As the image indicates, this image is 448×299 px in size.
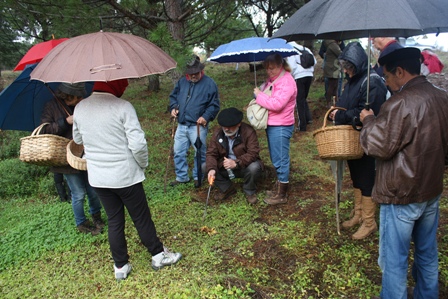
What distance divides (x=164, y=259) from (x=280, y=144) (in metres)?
1.93

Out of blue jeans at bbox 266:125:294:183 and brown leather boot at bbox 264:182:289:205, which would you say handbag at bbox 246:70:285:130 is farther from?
brown leather boot at bbox 264:182:289:205

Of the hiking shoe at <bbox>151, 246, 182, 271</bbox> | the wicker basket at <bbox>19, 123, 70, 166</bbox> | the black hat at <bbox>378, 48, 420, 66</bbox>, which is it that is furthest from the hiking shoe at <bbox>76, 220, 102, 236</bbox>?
the black hat at <bbox>378, 48, 420, 66</bbox>

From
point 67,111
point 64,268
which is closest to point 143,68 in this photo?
point 67,111

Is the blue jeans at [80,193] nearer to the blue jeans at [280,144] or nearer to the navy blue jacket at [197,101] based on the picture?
the navy blue jacket at [197,101]

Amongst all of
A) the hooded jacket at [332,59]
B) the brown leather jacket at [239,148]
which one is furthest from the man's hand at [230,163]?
the hooded jacket at [332,59]

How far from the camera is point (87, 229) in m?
3.89

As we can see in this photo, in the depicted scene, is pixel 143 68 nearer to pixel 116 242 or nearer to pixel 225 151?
pixel 116 242

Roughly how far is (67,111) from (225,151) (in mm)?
1928

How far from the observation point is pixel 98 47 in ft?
8.17

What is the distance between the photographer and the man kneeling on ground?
4320mm

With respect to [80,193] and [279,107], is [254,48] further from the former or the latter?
[80,193]

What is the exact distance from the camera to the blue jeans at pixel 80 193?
3724 millimetres

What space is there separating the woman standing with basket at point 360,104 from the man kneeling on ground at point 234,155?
1277 millimetres

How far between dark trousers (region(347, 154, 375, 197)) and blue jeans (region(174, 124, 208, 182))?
87.4 inches
